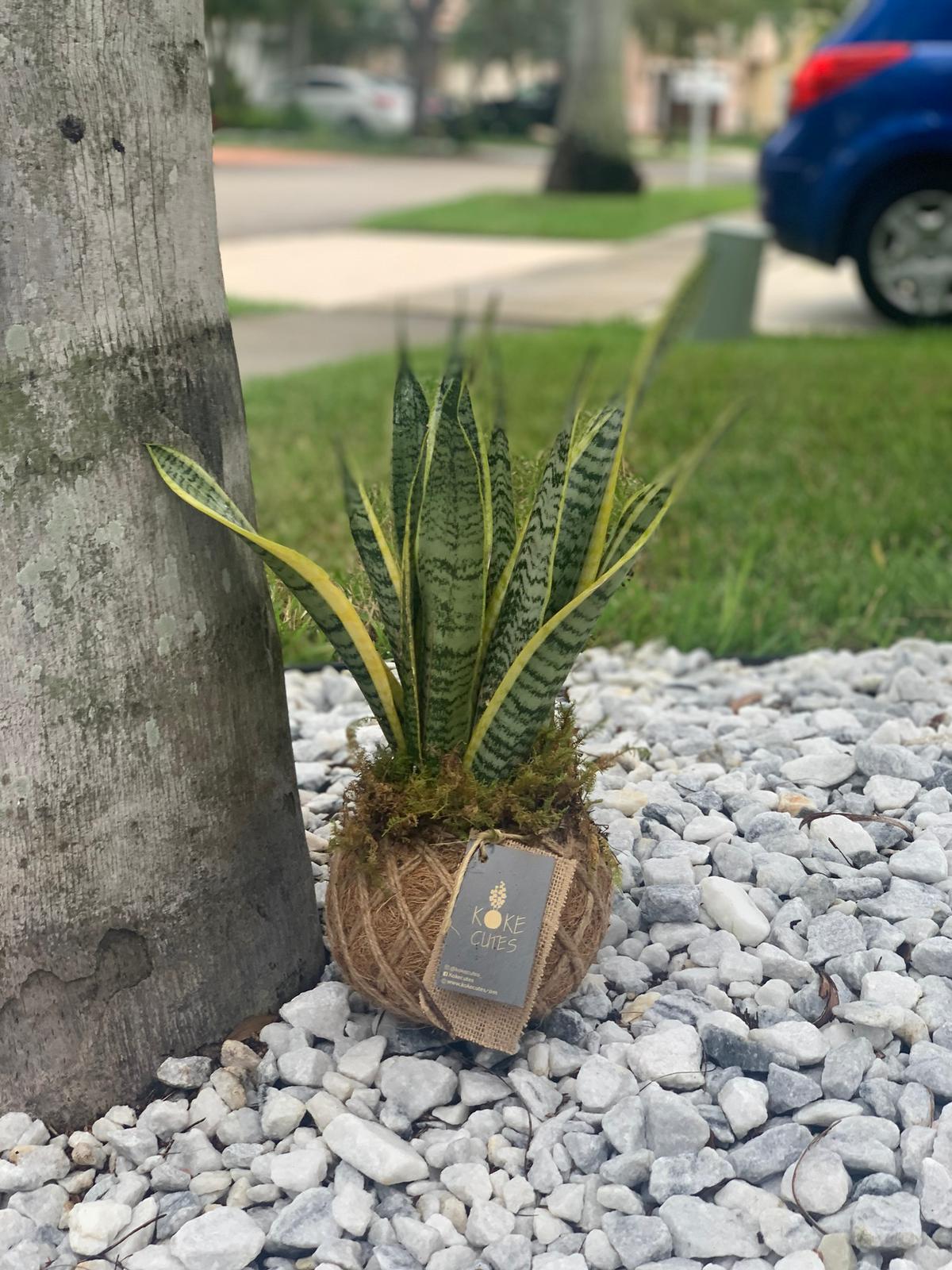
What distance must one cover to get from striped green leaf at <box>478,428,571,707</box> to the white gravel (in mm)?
467

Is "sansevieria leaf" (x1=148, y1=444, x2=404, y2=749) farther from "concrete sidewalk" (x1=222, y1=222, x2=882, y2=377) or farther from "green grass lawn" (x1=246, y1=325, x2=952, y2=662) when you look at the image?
"concrete sidewalk" (x1=222, y1=222, x2=882, y2=377)

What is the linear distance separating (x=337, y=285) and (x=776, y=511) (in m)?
6.89

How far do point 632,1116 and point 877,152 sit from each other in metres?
6.49

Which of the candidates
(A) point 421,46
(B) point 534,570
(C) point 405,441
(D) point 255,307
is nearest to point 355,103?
(A) point 421,46

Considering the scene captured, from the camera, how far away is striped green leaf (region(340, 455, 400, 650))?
180 cm

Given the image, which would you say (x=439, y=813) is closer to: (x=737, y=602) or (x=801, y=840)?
(x=801, y=840)

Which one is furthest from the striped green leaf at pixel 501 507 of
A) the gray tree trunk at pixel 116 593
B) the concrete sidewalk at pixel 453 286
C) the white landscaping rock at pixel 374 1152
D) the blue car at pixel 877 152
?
the blue car at pixel 877 152

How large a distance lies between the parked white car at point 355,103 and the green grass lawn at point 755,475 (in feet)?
96.2

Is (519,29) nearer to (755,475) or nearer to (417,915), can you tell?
(755,475)

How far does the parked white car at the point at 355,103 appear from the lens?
34.9 meters

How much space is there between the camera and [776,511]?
14.0 feet

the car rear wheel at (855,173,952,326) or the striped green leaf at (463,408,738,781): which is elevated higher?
the striped green leaf at (463,408,738,781)

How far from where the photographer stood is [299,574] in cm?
170

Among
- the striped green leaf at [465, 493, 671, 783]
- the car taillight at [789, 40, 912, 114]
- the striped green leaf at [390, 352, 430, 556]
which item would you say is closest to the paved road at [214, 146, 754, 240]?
the car taillight at [789, 40, 912, 114]
